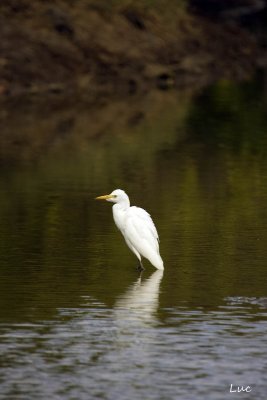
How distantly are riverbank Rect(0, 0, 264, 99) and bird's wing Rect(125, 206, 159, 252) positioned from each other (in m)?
31.9

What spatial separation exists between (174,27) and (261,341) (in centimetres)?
5330

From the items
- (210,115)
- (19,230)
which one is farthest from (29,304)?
(210,115)

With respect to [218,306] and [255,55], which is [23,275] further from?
[255,55]

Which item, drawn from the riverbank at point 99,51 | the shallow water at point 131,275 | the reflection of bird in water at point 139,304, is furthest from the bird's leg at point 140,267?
the riverbank at point 99,51

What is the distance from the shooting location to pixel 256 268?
15.5 meters

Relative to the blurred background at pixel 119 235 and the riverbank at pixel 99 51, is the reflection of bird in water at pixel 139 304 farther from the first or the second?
the riverbank at pixel 99 51

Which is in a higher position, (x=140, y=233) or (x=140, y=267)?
(x=140, y=233)

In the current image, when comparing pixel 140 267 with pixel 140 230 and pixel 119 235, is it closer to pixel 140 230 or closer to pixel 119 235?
pixel 140 230

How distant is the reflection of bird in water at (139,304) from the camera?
41.5 ft

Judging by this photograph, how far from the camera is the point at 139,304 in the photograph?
1355 centimetres

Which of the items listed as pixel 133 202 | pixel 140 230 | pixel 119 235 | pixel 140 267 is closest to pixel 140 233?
pixel 140 230

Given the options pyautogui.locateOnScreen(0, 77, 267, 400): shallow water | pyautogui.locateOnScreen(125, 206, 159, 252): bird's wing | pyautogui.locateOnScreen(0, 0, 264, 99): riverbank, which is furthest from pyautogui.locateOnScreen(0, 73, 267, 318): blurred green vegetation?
pyautogui.locateOnScreen(0, 0, 264, 99): riverbank

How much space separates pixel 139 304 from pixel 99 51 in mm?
41996

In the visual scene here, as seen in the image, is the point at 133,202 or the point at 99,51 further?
the point at 99,51
